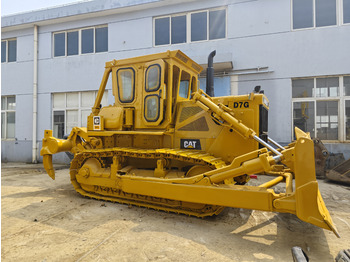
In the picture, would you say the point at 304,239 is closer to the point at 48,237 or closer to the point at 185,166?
the point at 185,166

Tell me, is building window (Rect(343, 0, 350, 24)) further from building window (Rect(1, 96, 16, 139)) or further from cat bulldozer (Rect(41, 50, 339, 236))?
building window (Rect(1, 96, 16, 139))

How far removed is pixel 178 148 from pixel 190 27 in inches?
264

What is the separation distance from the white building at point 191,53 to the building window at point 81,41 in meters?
0.05

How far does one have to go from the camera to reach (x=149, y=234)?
3459mm

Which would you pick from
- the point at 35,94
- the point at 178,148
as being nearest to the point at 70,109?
the point at 35,94

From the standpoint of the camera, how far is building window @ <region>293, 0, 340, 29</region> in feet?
27.3

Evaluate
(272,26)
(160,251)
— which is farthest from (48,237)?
(272,26)

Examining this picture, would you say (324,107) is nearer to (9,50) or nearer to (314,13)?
(314,13)

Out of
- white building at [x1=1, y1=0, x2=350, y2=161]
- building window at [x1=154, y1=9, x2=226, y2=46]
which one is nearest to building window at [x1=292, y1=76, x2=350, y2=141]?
→ white building at [x1=1, y1=0, x2=350, y2=161]

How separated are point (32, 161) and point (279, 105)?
11.4 m

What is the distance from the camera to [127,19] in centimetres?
1041

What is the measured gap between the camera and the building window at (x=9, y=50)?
41.3ft

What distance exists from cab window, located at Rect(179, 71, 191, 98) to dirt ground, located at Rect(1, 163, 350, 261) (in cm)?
269

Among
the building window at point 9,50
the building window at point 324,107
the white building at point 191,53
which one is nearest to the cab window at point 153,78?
the white building at point 191,53
